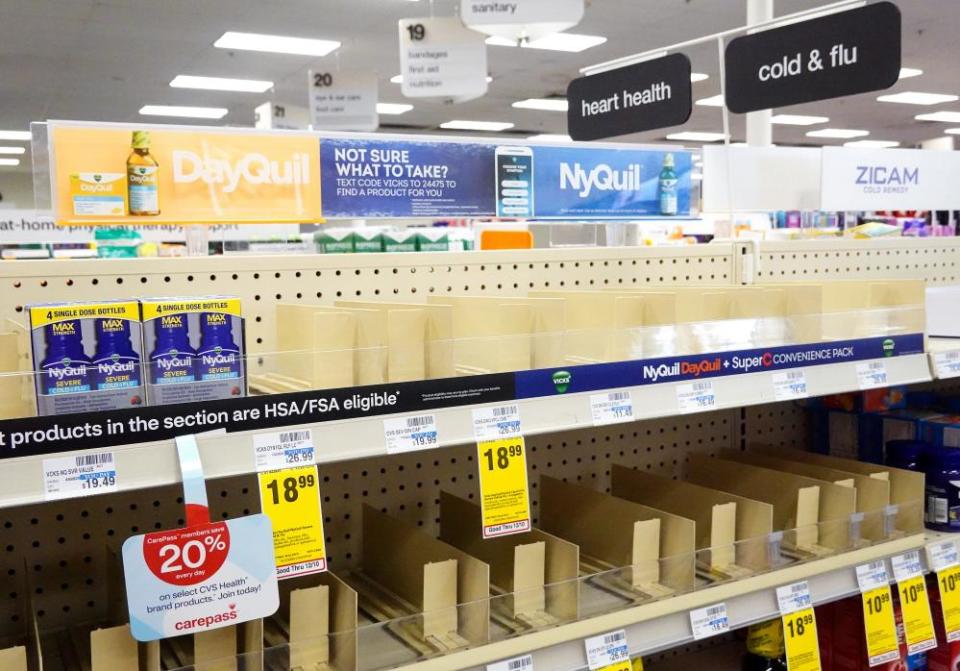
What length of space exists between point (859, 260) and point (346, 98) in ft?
22.8

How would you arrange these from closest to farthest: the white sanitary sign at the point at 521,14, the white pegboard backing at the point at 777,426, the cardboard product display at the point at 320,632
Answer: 1. the cardboard product display at the point at 320,632
2. the white pegboard backing at the point at 777,426
3. the white sanitary sign at the point at 521,14

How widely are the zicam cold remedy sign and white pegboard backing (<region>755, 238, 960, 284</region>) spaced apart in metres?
0.31

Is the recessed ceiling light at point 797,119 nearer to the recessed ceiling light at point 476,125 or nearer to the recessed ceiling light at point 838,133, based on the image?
the recessed ceiling light at point 838,133

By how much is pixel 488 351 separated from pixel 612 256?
2.69 feet

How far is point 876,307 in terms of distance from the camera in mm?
2016

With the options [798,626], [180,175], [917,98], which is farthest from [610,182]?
[917,98]

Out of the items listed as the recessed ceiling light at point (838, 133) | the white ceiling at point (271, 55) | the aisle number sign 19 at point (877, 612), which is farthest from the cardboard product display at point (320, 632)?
the recessed ceiling light at point (838, 133)

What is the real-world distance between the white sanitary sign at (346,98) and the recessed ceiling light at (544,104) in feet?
15.2

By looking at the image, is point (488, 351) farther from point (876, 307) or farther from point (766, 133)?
point (766, 133)

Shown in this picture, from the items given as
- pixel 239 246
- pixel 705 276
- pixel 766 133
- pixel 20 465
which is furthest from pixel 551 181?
pixel 239 246

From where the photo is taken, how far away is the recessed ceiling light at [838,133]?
54.6ft

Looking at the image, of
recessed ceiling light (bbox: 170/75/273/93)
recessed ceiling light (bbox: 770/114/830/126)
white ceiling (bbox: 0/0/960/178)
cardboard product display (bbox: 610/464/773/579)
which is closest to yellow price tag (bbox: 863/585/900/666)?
cardboard product display (bbox: 610/464/773/579)

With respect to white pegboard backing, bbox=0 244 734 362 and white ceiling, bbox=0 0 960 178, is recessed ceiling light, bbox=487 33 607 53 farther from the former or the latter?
white pegboard backing, bbox=0 244 734 362

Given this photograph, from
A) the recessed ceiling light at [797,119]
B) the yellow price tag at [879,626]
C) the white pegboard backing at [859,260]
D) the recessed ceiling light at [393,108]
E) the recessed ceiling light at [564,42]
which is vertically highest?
the recessed ceiling light at [393,108]
